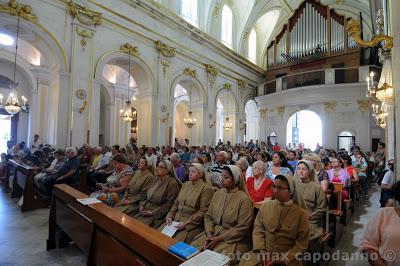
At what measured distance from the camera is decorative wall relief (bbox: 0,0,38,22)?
23.1 feet

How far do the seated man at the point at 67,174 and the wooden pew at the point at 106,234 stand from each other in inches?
77.6

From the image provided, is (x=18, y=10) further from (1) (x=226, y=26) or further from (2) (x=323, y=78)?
(2) (x=323, y=78)

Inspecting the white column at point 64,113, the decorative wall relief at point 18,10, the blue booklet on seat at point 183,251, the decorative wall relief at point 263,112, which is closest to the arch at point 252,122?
the decorative wall relief at point 263,112

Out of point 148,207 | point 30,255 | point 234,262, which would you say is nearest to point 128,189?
point 148,207

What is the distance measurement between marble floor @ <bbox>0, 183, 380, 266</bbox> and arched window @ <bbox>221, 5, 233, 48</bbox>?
43.7 ft

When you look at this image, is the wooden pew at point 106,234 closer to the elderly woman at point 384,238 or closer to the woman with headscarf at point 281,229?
the woman with headscarf at point 281,229

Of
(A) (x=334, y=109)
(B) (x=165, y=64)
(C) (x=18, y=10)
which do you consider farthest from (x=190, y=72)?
(A) (x=334, y=109)

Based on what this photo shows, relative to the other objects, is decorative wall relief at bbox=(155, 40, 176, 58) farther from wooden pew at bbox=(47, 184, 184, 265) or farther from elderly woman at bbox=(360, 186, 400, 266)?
elderly woman at bbox=(360, 186, 400, 266)

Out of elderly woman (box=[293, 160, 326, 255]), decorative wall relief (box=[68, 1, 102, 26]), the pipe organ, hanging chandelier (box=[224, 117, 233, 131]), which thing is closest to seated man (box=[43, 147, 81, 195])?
Result: elderly woman (box=[293, 160, 326, 255])

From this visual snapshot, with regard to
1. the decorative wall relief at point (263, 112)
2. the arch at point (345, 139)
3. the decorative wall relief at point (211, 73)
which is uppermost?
the decorative wall relief at point (211, 73)

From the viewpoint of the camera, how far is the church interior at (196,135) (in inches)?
101

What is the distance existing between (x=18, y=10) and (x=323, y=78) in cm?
1669

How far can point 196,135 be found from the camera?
1448cm

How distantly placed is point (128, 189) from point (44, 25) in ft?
22.2
